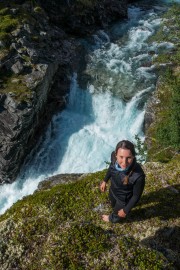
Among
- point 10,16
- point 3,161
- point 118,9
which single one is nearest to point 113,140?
point 3,161

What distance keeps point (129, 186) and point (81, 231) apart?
1.42 meters

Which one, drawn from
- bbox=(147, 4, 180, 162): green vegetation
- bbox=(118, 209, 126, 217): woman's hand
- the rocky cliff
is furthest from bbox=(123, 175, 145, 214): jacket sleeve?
the rocky cliff

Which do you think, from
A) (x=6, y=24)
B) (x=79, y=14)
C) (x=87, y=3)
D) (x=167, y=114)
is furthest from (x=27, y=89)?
(x=87, y=3)

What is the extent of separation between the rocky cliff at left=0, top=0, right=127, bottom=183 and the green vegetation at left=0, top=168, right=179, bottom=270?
47.6ft

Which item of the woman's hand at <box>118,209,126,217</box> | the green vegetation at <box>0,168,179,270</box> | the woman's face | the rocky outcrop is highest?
the rocky outcrop

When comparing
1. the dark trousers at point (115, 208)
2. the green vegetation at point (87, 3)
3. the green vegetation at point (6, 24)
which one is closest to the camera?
the dark trousers at point (115, 208)

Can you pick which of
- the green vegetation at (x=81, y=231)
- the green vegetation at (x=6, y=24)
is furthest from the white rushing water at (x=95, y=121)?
the green vegetation at (x=81, y=231)

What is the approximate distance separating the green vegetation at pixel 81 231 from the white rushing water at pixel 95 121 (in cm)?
1494

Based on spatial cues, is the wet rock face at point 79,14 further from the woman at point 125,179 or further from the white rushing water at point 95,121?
the woman at point 125,179

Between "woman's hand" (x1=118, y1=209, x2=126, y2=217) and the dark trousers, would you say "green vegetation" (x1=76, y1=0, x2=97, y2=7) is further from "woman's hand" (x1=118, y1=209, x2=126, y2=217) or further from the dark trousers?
"woman's hand" (x1=118, y1=209, x2=126, y2=217)

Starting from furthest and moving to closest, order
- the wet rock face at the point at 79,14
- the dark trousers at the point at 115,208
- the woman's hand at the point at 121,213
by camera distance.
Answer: the wet rock face at the point at 79,14 < the dark trousers at the point at 115,208 < the woman's hand at the point at 121,213

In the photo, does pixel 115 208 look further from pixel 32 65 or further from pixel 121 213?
pixel 32 65

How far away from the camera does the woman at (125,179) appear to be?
21.4 feet

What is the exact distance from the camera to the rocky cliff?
23.1m
